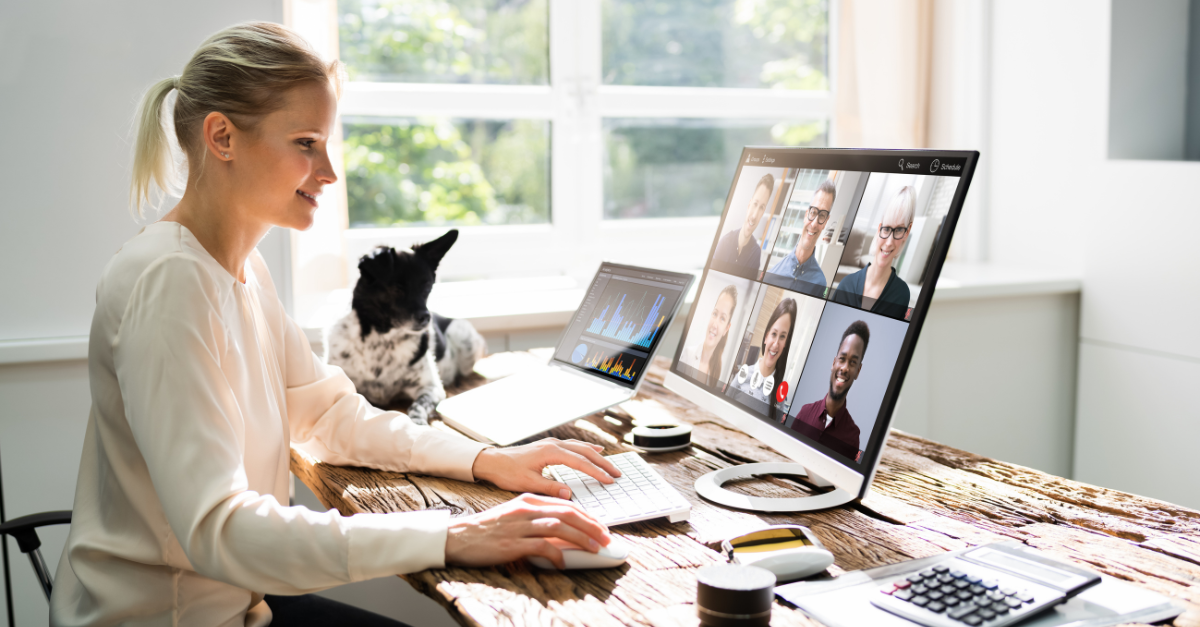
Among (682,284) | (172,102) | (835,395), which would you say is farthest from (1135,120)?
(172,102)

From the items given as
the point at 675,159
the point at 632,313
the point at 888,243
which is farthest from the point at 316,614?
the point at 675,159

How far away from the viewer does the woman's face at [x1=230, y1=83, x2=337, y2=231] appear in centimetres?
112

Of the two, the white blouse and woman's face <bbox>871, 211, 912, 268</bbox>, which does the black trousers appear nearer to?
the white blouse

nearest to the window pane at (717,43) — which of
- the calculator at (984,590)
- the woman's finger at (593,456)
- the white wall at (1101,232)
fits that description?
the white wall at (1101,232)

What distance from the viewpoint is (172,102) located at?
46.7 inches

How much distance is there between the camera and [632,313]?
166 cm

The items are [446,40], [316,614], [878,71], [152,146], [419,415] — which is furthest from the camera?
[878,71]

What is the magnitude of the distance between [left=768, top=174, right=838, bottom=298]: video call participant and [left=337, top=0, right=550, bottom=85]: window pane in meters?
1.88

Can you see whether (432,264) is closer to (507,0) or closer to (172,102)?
(172,102)

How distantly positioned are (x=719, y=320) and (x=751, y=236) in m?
0.14

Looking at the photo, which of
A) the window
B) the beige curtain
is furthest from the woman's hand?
the beige curtain

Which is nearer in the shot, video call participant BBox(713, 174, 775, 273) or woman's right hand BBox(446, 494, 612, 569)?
woman's right hand BBox(446, 494, 612, 569)

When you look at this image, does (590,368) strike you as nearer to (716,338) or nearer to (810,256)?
(716,338)

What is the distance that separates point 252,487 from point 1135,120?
2.92m
